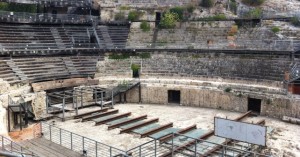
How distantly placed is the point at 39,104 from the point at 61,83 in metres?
2.86

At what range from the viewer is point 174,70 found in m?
30.8

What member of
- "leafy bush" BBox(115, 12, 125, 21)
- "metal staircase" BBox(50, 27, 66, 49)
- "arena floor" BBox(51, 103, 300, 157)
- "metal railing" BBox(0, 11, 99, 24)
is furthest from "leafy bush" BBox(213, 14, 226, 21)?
"metal staircase" BBox(50, 27, 66, 49)

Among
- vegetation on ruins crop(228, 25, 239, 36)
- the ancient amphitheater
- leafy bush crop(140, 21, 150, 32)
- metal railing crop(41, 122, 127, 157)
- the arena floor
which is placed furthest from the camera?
leafy bush crop(140, 21, 150, 32)

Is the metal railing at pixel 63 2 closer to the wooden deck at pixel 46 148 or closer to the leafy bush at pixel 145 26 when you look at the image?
the leafy bush at pixel 145 26

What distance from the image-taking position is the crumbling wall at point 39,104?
945 inches

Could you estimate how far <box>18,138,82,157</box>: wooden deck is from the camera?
1647cm

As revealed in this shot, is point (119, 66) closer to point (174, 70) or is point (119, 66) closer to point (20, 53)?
point (174, 70)

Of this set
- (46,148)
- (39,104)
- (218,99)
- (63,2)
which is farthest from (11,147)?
(63,2)

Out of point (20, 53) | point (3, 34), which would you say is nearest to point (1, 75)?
point (20, 53)

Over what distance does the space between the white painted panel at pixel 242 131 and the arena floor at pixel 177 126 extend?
267cm

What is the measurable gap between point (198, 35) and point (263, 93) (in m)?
10.9

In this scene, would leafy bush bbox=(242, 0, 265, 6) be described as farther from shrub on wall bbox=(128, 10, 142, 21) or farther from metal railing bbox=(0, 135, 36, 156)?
metal railing bbox=(0, 135, 36, 156)

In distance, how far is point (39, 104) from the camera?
24562mm

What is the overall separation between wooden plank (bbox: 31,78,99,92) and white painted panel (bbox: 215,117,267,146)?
47.8ft
